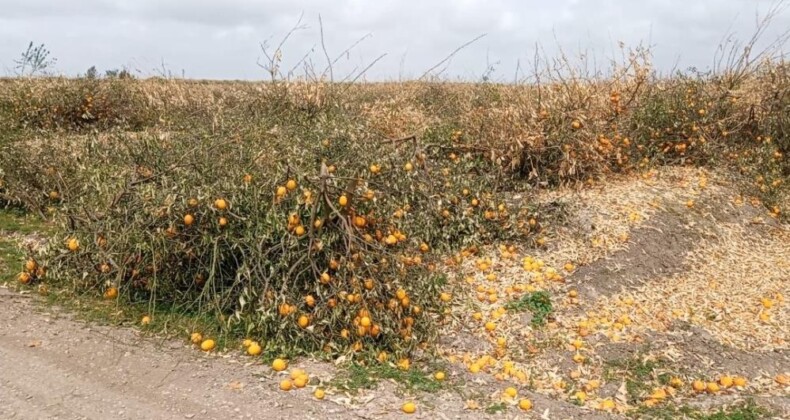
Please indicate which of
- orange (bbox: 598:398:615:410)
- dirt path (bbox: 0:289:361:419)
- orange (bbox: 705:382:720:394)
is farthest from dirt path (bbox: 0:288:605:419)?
orange (bbox: 705:382:720:394)

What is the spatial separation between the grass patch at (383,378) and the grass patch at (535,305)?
3.42 ft

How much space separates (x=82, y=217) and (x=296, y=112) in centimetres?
336

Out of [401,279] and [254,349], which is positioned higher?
[401,279]

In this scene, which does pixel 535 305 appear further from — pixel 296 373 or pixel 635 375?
pixel 296 373

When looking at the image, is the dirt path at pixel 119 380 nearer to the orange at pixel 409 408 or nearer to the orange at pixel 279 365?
the orange at pixel 279 365

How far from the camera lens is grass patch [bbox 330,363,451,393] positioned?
3.44m

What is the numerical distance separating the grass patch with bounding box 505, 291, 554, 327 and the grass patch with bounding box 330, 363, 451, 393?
1042 millimetres

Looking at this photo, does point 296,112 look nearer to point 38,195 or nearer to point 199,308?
point 38,195

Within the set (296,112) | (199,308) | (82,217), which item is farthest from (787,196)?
(82,217)

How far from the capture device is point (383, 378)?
11.6 ft

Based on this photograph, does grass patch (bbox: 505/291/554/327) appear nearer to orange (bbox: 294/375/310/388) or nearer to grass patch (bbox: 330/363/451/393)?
grass patch (bbox: 330/363/451/393)

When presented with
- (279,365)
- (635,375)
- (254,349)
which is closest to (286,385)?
(279,365)

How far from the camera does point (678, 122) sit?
7.30m

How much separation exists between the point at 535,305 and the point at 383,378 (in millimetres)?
1456
